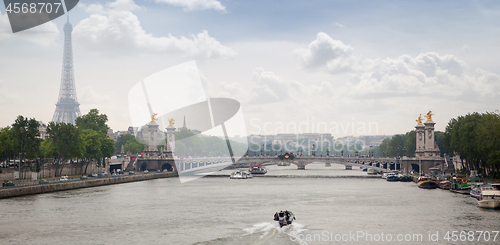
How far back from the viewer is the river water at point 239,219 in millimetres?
34156

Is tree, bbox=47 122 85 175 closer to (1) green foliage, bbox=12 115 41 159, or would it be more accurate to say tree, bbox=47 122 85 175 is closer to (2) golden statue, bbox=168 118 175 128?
(1) green foliage, bbox=12 115 41 159

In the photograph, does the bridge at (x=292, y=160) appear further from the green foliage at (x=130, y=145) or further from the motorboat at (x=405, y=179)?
the green foliage at (x=130, y=145)

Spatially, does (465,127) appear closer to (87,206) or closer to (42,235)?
(87,206)

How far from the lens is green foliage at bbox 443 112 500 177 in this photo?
65.1m

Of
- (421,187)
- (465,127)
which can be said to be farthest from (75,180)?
(465,127)

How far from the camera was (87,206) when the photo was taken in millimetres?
50344

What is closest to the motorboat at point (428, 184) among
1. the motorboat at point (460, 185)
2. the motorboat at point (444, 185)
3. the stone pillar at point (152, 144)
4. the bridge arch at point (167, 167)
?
the motorboat at point (444, 185)

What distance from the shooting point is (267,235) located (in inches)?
1385

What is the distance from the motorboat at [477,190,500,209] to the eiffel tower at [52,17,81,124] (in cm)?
15984

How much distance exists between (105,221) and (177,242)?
1076 centimetres

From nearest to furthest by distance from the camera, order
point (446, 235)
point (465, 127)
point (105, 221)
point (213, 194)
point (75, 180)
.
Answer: point (446, 235) → point (105, 221) → point (213, 194) → point (75, 180) → point (465, 127)

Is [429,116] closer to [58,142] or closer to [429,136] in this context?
[429,136]

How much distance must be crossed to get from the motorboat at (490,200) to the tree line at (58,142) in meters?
53.8

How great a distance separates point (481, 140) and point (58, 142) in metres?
60.0
